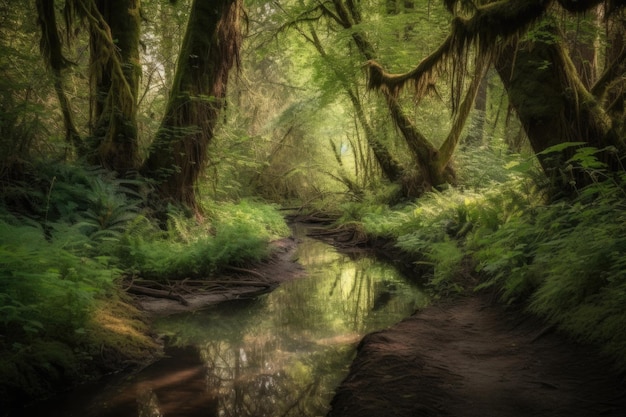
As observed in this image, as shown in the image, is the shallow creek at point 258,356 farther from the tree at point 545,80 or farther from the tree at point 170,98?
the tree at point 170,98

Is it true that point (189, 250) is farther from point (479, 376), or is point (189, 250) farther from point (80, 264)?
point (479, 376)

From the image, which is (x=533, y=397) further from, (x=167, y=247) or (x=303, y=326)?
(x=167, y=247)

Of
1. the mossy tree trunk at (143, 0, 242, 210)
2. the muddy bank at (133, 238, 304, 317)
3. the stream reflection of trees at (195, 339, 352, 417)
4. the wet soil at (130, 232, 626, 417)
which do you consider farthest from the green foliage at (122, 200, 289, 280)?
the wet soil at (130, 232, 626, 417)

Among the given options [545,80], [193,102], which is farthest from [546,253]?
[193,102]

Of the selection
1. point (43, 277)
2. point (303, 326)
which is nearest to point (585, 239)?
point (303, 326)

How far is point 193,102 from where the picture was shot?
9.85 meters

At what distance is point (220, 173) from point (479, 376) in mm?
12526

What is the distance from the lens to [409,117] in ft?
49.4

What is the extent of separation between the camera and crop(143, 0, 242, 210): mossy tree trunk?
9.79 m

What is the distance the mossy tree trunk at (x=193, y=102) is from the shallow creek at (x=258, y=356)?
3.70m

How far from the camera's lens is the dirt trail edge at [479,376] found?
3301mm

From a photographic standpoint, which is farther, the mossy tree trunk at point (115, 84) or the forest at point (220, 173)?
the mossy tree trunk at point (115, 84)

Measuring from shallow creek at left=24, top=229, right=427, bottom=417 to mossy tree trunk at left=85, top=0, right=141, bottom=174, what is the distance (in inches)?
180

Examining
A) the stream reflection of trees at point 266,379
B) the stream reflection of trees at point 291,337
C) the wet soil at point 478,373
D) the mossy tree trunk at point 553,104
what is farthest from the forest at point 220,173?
the stream reflection of trees at point 266,379
